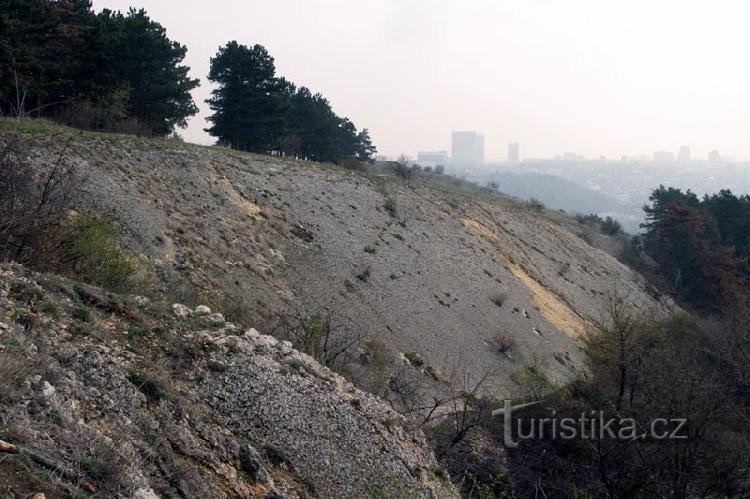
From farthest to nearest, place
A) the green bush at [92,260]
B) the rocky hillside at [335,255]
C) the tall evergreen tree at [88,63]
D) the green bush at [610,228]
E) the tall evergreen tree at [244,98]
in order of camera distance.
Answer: the green bush at [610,228] < the tall evergreen tree at [244,98] < the tall evergreen tree at [88,63] < the rocky hillside at [335,255] < the green bush at [92,260]

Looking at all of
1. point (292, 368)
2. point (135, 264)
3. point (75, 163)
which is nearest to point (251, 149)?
point (75, 163)

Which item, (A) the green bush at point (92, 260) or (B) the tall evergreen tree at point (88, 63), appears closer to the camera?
(A) the green bush at point (92, 260)

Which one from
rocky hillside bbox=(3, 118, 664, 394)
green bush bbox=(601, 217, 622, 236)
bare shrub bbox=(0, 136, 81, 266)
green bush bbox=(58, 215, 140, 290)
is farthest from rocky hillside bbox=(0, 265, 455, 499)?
green bush bbox=(601, 217, 622, 236)

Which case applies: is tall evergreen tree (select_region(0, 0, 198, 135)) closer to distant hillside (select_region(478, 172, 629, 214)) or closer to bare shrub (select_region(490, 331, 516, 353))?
bare shrub (select_region(490, 331, 516, 353))

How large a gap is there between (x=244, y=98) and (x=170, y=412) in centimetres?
2732

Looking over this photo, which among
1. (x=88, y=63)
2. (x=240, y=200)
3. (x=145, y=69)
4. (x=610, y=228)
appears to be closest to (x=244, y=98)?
(x=145, y=69)

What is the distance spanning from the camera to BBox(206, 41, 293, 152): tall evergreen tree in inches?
1203

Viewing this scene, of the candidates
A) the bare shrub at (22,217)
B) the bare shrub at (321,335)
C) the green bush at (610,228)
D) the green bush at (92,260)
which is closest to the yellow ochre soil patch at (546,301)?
the bare shrub at (321,335)

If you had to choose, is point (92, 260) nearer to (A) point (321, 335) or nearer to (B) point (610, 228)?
(A) point (321, 335)

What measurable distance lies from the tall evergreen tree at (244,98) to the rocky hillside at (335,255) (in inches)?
288

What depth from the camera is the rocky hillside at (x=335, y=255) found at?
14.0 meters

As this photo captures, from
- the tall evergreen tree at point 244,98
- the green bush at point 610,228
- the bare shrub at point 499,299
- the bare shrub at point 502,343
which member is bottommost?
the bare shrub at point 502,343

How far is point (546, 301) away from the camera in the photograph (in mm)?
23359

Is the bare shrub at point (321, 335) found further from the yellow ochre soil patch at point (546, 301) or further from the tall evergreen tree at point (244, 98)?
the tall evergreen tree at point (244, 98)
